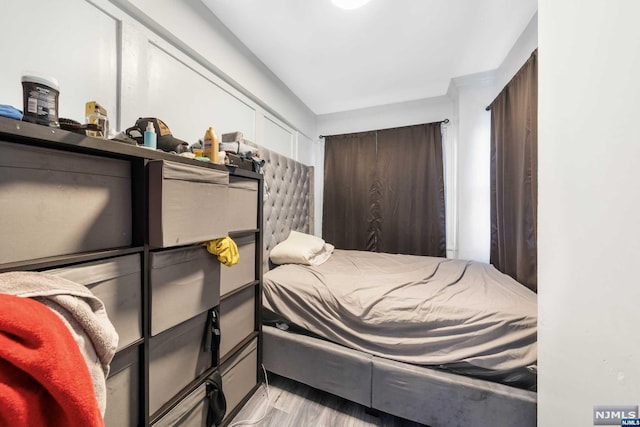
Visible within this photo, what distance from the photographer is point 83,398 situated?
40 cm

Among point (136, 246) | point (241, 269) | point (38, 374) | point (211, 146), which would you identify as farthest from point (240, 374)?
point (211, 146)

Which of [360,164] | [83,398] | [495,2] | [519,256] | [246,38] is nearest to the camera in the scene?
[83,398]

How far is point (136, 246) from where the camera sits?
0.86 meters

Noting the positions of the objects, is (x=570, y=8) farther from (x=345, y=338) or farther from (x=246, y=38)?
(x=246, y=38)

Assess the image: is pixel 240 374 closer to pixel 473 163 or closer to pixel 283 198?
pixel 283 198

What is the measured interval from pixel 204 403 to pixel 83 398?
39.0 inches

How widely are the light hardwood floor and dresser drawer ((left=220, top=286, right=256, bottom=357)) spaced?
0.45 metres

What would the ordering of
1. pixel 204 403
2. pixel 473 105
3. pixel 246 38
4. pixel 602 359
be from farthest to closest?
pixel 473 105 < pixel 246 38 < pixel 204 403 < pixel 602 359

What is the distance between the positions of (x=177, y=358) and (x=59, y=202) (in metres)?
0.79

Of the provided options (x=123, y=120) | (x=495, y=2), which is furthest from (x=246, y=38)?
(x=495, y=2)

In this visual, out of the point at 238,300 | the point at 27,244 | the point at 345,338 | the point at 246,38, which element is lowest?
the point at 345,338

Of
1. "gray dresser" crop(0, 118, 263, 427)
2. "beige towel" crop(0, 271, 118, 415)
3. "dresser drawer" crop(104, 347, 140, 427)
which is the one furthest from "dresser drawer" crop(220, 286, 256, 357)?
"beige towel" crop(0, 271, 118, 415)

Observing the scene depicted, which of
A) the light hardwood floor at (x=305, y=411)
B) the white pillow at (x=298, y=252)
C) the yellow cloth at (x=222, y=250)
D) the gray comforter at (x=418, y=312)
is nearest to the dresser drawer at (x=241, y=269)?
the yellow cloth at (x=222, y=250)

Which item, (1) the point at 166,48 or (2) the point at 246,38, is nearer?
(1) the point at 166,48
